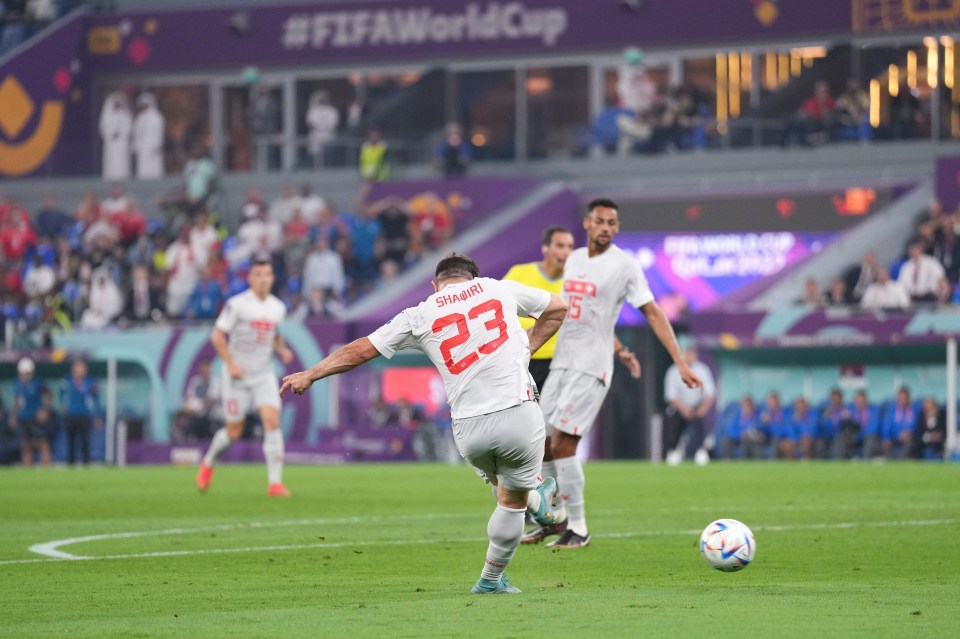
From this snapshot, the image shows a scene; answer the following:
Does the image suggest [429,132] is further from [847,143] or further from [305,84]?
[847,143]

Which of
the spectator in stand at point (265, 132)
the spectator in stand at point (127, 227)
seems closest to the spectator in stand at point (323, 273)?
the spectator in stand at point (127, 227)

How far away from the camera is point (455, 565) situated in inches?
464

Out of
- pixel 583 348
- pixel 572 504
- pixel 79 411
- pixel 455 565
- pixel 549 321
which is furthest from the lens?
pixel 79 411

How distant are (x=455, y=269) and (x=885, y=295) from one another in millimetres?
21226

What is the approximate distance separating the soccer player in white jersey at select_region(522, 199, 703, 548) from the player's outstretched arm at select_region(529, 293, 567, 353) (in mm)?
2829

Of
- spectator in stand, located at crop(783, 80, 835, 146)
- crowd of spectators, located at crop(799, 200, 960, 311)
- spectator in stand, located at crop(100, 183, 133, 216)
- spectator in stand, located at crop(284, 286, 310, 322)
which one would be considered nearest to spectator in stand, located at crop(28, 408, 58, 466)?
spectator in stand, located at crop(284, 286, 310, 322)

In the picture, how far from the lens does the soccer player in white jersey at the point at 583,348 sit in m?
13.1

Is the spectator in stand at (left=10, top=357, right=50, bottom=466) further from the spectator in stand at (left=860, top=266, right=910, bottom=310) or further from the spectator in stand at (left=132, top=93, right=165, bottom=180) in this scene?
the spectator in stand at (left=860, top=266, right=910, bottom=310)

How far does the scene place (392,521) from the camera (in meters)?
15.9

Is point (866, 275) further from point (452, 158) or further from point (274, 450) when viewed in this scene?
point (274, 450)

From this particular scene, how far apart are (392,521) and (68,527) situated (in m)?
2.84

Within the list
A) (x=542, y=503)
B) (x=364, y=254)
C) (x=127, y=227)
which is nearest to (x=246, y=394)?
(x=542, y=503)

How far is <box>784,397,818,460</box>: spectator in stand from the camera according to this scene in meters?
29.1

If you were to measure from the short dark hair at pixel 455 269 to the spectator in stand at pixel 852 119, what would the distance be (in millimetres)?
26296
